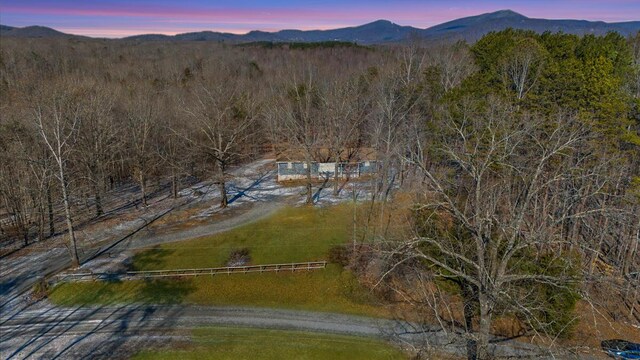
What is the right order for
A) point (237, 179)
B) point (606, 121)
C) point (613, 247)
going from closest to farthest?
1. point (606, 121)
2. point (613, 247)
3. point (237, 179)

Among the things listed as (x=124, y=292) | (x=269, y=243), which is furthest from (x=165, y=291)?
(x=269, y=243)

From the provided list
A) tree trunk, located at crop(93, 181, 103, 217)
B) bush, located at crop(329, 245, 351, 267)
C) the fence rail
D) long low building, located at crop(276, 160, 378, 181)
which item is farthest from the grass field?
long low building, located at crop(276, 160, 378, 181)

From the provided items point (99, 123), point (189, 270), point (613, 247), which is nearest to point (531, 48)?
point (613, 247)

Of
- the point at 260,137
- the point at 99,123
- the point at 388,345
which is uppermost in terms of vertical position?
the point at 99,123

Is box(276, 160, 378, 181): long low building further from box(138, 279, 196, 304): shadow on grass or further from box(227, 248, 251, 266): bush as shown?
box(138, 279, 196, 304): shadow on grass

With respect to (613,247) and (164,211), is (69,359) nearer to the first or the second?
(164,211)

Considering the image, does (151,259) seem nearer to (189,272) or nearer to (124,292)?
(189,272)
